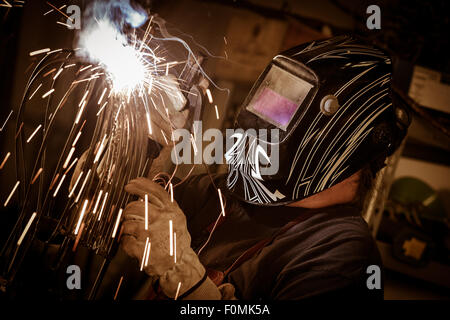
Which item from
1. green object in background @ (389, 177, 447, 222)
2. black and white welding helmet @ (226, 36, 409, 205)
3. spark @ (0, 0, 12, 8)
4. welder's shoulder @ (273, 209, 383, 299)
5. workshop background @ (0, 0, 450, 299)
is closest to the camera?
welder's shoulder @ (273, 209, 383, 299)

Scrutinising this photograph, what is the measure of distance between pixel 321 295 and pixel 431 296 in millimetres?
2328

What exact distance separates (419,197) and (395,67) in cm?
125

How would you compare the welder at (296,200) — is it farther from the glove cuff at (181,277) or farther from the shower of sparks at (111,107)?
the shower of sparks at (111,107)

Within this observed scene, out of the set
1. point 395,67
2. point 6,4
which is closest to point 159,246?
point 6,4

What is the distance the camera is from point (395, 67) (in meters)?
2.53

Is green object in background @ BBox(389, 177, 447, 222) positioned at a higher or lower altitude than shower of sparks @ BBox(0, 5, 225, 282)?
lower

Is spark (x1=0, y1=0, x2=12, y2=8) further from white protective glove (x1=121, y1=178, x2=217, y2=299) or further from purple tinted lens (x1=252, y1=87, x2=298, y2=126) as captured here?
purple tinted lens (x1=252, y1=87, x2=298, y2=126)

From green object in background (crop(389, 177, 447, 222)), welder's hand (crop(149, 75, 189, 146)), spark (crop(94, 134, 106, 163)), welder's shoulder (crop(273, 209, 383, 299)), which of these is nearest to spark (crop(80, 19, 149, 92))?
welder's hand (crop(149, 75, 189, 146))

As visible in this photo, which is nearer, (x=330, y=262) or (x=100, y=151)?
(x=330, y=262)

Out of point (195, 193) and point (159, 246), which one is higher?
point (195, 193)

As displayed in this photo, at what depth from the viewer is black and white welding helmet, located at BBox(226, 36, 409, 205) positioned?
1633 millimetres

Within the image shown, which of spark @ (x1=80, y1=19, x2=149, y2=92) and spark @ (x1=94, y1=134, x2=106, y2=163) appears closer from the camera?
spark @ (x1=80, y1=19, x2=149, y2=92)

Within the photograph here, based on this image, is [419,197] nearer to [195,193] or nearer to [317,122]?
[317,122]

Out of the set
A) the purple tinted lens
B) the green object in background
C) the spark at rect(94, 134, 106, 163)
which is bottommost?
the green object in background
